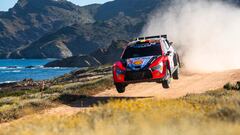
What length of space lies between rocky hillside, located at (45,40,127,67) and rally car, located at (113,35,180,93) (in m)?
138

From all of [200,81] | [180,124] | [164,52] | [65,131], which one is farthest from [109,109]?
[200,81]

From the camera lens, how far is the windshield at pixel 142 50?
864 inches

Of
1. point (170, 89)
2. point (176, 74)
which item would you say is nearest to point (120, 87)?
point (170, 89)

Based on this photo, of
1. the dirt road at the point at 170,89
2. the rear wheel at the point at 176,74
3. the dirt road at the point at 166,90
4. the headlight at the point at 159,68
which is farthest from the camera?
the rear wheel at the point at 176,74

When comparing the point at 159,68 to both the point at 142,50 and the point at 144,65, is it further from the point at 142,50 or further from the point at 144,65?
the point at 142,50

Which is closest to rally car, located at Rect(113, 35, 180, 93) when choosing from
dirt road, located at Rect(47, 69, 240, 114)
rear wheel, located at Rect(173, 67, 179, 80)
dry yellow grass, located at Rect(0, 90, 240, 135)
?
dirt road, located at Rect(47, 69, 240, 114)

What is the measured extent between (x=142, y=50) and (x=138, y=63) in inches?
65.2

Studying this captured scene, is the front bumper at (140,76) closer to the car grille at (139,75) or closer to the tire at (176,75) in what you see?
the car grille at (139,75)

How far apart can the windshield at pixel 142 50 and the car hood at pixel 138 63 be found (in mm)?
827

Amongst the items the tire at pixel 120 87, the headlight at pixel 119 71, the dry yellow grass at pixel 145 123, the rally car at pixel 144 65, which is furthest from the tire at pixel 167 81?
the dry yellow grass at pixel 145 123

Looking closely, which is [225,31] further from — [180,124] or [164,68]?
[180,124]

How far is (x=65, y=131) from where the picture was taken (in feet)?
35.1

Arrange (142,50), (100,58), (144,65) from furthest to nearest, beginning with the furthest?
(100,58) → (142,50) → (144,65)

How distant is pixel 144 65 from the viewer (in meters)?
20.6
